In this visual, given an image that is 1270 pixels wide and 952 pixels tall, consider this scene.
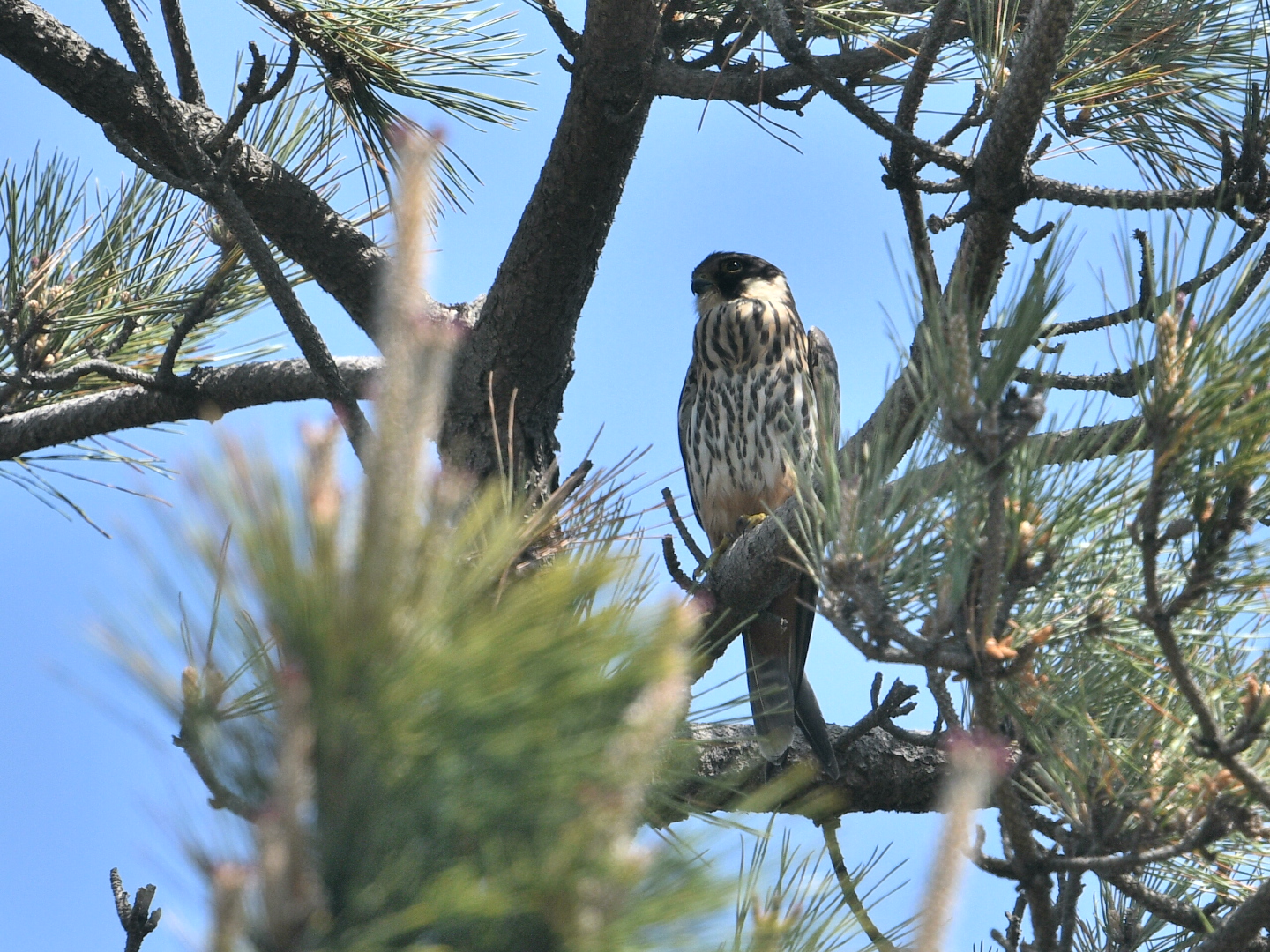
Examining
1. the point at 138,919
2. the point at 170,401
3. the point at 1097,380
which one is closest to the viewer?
the point at 138,919

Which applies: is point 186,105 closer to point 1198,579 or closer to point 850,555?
point 850,555

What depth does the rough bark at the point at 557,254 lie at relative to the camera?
2551mm

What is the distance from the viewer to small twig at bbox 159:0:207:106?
2336 mm

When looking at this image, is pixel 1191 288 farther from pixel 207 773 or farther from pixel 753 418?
pixel 753 418

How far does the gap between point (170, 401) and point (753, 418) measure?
5.33 feet

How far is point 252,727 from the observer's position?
0.85 meters

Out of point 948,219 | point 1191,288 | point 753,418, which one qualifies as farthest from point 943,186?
point 753,418

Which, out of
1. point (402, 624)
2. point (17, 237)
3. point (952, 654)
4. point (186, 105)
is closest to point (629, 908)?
point (402, 624)

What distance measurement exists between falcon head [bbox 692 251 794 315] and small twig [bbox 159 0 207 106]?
195 centimetres

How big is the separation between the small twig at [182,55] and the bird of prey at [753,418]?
1669 millimetres

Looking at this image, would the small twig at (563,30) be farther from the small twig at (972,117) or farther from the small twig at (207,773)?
the small twig at (207,773)

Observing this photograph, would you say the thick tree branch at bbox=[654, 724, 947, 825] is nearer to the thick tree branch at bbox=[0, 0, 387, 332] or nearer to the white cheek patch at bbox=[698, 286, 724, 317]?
the thick tree branch at bbox=[0, 0, 387, 332]

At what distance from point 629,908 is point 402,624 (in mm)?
259

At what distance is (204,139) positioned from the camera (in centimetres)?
251
